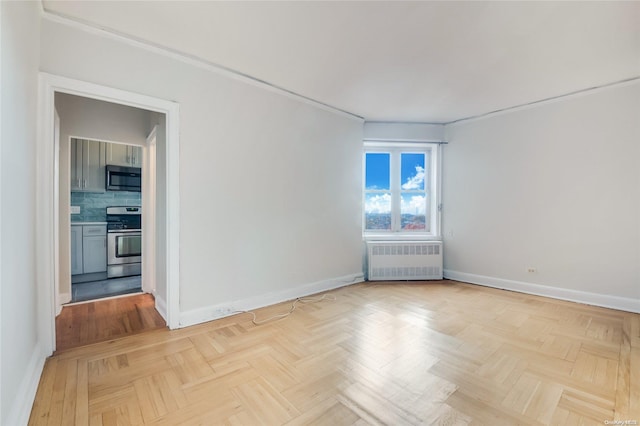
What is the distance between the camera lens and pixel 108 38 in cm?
223

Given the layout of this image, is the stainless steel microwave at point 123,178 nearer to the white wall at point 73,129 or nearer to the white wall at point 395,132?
the white wall at point 73,129

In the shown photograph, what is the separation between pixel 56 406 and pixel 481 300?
3.92m

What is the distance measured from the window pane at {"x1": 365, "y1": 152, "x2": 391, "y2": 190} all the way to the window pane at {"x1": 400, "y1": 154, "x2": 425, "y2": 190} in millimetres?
255

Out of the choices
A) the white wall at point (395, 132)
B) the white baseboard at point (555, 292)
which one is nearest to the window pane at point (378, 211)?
the white wall at point (395, 132)

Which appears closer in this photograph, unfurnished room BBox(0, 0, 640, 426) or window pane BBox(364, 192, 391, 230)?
unfurnished room BBox(0, 0, 640, 426)

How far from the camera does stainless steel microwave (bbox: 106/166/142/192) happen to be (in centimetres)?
458

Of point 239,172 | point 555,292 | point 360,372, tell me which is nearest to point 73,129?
point 239,172

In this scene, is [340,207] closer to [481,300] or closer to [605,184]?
[481,300]

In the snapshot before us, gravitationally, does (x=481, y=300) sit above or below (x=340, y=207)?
below

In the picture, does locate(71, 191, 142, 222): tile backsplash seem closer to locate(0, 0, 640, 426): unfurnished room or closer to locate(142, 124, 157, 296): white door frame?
locate(0, 0, 640, 426): unfurnished room

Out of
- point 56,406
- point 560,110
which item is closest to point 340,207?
point 560,110

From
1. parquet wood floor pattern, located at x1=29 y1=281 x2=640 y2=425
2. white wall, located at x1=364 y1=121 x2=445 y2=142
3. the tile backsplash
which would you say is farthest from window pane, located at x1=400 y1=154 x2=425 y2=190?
the tile backsplash

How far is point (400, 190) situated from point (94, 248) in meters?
5.06

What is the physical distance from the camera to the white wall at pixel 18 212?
125 cm
